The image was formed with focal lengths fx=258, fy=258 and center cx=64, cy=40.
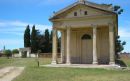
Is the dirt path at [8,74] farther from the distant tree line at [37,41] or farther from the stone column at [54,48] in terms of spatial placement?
the distant tree line at [37,41]

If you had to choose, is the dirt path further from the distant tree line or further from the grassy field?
the distant tree line

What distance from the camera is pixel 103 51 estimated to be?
32.4 m

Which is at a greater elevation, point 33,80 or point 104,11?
point 104,11

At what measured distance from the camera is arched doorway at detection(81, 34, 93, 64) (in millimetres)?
33481

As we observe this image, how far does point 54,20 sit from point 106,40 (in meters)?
6.98

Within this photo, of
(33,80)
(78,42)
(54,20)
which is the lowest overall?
(33,80)

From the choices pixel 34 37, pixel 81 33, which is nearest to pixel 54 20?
pixel 81 33

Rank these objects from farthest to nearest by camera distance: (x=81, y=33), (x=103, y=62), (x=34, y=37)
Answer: (x=34, y=37) < (x=81, y=33) < (x=103, y=62)

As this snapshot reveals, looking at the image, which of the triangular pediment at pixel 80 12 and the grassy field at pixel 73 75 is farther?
the triangular pediment at pixel 80 12

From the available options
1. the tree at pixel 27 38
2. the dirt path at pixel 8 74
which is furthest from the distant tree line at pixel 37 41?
the dirt path at pixel 8 74

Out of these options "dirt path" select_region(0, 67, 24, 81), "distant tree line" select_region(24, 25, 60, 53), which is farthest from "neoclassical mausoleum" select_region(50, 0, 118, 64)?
"distant tree line" select_region(24, 25, 60, 53)

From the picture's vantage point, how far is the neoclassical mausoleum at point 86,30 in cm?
2906

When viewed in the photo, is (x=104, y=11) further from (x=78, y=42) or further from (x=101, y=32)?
(x=78, y=42)

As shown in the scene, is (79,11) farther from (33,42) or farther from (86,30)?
(33,42)
